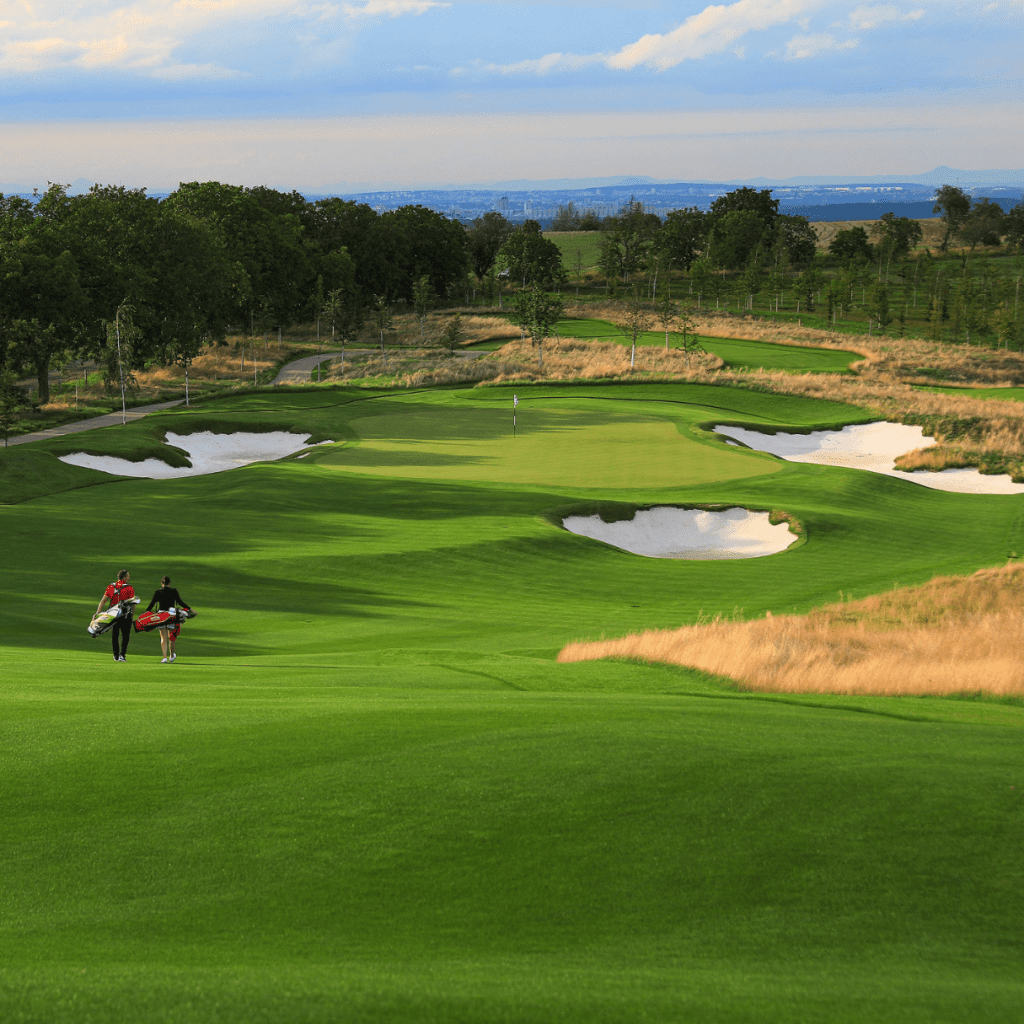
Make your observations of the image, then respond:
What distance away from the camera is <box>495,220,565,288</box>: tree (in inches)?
5536

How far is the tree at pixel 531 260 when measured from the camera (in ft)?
461

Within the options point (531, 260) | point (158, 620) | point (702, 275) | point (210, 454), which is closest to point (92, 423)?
point (210, 454)

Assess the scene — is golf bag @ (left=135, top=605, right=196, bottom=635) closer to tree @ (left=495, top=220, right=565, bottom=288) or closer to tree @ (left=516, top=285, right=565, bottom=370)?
tree @ (left=516, top=285, right=565, bottom=370)

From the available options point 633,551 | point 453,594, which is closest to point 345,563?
point 453,594

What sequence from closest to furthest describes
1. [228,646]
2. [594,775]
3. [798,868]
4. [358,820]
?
1. [798,868]
2. [358,820]
3. [594,775]
4. [228,646]

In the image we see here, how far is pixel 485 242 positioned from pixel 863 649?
6027 inches

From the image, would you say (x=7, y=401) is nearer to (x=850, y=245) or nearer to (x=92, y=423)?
(x=92, y=423)

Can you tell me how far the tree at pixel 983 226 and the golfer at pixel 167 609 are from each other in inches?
7363

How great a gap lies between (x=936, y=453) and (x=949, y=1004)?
152 ft

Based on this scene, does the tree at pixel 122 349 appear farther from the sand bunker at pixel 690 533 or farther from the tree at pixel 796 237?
the tree at pixel 796 237

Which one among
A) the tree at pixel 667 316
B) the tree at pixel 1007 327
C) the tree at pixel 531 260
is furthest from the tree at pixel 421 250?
the tree at pixel 1007 327

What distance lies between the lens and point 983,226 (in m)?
178

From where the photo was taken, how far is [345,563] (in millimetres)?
24625

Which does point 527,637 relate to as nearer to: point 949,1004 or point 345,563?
point 345,563
